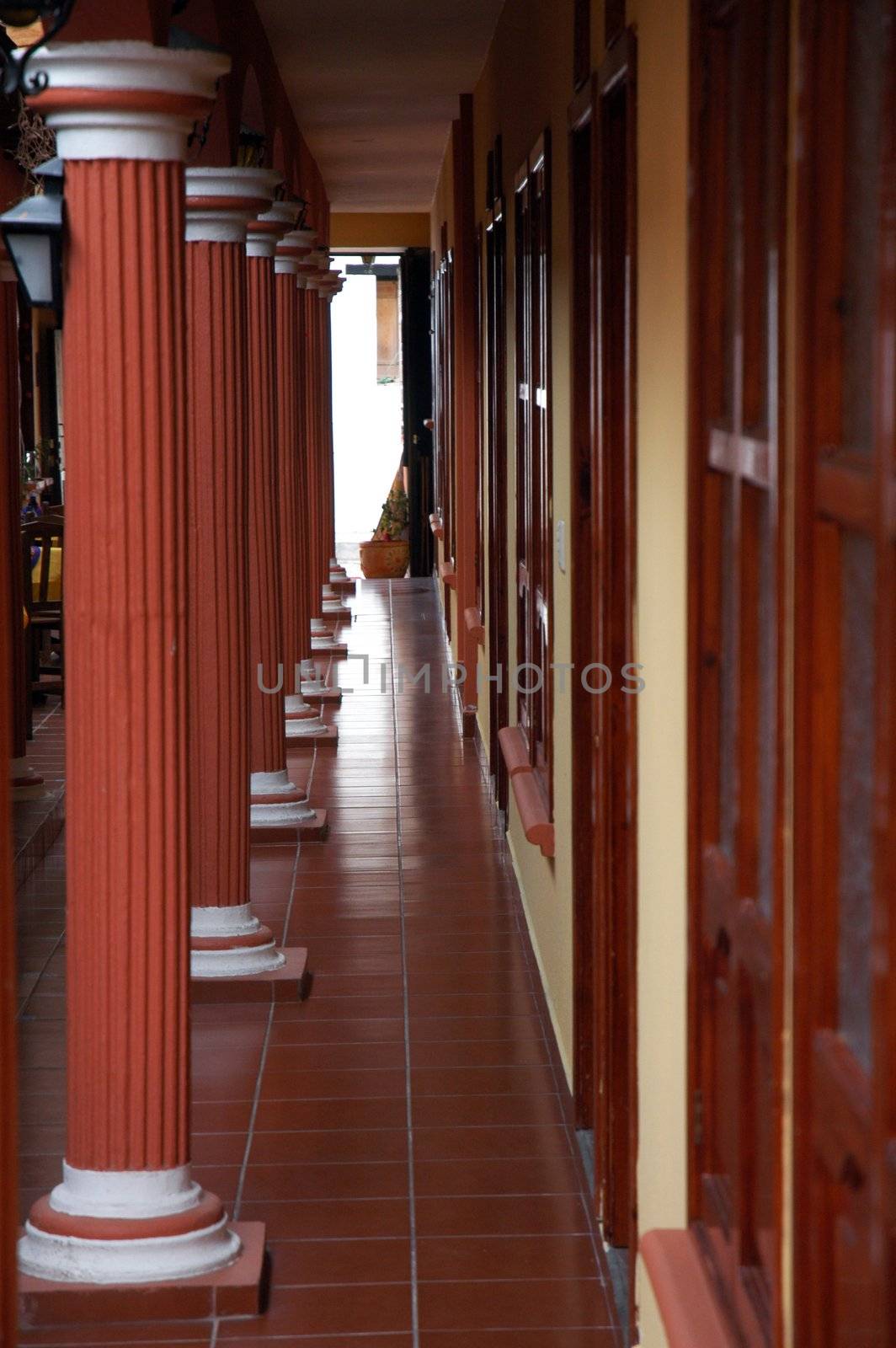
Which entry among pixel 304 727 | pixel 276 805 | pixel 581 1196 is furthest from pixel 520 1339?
pixel 304 727

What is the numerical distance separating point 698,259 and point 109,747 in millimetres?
1657

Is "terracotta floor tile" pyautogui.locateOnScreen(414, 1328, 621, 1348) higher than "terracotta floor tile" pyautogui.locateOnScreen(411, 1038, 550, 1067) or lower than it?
lower

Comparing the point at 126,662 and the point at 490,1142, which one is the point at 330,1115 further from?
the point at 126,662

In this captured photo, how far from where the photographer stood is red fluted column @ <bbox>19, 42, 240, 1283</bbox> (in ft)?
11.5

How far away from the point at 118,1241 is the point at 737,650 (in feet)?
6.98

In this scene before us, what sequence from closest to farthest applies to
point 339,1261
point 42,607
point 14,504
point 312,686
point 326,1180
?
point 339,1261, point 326,1180, point 14,504, point 312,686, point 42,607

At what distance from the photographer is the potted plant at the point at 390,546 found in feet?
61.5

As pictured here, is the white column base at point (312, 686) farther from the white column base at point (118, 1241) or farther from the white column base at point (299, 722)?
the white column base at point (118, 1241)

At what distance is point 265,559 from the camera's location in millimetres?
7664

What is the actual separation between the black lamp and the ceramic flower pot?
15.2m

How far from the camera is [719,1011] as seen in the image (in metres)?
2.46

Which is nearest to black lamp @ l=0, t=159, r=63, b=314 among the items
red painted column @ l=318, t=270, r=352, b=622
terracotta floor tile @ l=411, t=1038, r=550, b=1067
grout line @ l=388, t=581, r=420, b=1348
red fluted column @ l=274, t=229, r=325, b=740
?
grout line @ l=388, t=581, r=420, b=1348

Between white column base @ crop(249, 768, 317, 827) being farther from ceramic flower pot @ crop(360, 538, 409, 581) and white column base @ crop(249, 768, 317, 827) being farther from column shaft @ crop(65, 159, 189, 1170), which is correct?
ceramic flower pot @ crop(360, 538, 409, 581)

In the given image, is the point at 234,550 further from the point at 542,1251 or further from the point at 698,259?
the point at 698,259
